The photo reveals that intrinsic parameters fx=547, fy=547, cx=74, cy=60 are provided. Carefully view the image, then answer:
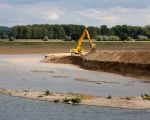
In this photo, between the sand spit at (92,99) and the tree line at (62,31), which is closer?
the sand spit at (92,99)

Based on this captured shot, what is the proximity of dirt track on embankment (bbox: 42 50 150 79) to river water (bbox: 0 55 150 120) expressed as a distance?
2253 millimetres

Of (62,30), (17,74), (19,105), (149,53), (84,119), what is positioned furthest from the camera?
(62,30)

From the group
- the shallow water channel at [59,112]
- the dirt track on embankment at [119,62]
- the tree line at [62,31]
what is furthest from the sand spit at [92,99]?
the tree line at [62,31]

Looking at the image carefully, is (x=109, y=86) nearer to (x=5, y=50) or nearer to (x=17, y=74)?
(x=17, y=74)

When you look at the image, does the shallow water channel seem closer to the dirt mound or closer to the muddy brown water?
the muddy brown water

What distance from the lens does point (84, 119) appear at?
100ft

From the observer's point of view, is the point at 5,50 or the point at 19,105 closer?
the point at 19,105

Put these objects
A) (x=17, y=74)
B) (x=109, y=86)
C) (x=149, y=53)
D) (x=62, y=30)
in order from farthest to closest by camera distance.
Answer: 1. (x=62, y=30)
2. (x=149, y=53)
3. (x=17, y=74)
4. (x=109, y=86)

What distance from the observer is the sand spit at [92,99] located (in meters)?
35.3

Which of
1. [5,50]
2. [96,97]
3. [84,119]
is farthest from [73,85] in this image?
[5,50]

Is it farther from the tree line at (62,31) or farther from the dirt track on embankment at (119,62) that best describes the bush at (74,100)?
the tree line at (62,31)

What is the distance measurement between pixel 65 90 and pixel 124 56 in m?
25.5

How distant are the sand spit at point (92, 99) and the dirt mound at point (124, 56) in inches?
886

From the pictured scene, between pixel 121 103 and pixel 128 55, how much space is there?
32.1 m
